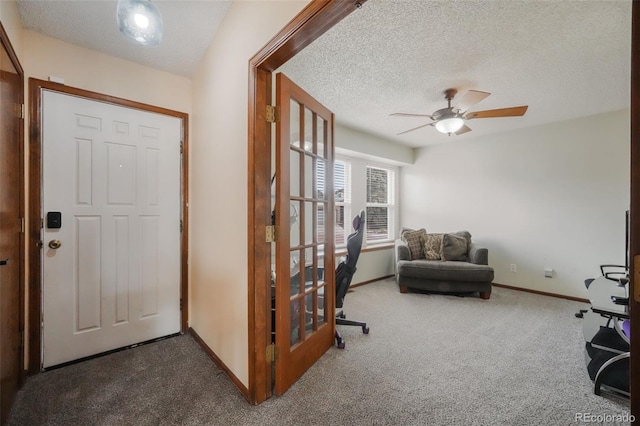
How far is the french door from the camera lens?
1682mm

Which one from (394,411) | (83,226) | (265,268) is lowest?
(394,411)

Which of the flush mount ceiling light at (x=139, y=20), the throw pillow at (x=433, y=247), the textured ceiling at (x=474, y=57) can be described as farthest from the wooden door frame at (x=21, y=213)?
the throw pillow at (x=433, y=247)

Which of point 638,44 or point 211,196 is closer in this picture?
point 638,44

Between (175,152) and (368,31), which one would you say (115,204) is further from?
(368,31)

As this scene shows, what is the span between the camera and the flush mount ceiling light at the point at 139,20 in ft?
4.39

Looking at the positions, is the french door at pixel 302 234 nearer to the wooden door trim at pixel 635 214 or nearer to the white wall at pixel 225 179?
the white wall at pixel 225 179

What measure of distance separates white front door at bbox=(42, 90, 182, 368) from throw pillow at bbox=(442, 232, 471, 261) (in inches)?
143

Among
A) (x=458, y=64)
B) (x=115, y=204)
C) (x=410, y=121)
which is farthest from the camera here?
(x=410, y=121)

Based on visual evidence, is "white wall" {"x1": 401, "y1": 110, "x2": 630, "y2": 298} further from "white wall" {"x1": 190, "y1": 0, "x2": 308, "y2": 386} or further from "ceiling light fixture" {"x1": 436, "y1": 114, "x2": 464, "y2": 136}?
"white wall" {"x1": 190, "y1": 0, "x2": 308, "y2": 386}

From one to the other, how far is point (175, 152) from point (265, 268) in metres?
1.59

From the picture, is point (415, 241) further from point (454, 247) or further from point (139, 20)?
point (139, 20)

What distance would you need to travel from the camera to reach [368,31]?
1.97 metres

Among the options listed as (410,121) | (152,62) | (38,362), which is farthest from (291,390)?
(410,121)

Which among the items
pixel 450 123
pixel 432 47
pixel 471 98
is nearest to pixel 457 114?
pixel 450 123
